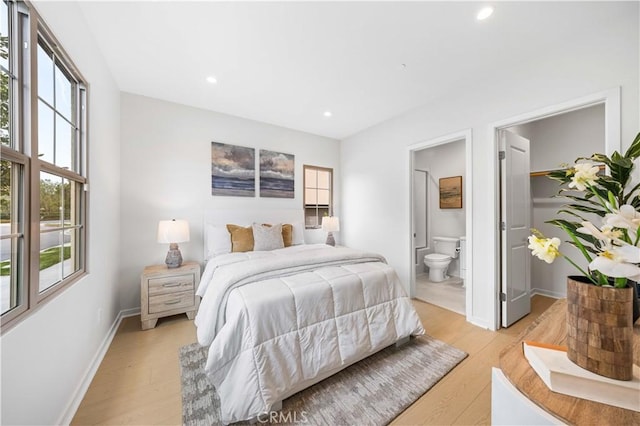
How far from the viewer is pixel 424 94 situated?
2.89 m

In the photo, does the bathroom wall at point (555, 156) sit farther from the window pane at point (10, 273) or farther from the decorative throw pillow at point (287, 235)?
the window pane at point (10, 273)

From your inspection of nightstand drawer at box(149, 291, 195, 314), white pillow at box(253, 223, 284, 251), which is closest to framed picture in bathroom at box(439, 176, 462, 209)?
white pillow at box(253, 223, 284, 251)

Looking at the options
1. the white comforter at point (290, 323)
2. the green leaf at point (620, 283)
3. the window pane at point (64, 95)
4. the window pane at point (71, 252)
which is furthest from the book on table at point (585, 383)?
the window pane at point (64, 95)

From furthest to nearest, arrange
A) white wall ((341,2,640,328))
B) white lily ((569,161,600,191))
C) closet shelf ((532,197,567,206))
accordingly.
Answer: closet shelf ((532,197,567,206)) → white wall ((341,2,640,328)) → white lily ((569,161,600,191))

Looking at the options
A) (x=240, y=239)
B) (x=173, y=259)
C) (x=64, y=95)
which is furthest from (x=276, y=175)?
(x=64, y=95)

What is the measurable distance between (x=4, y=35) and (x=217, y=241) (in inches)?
90.0

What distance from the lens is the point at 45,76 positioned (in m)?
1.40

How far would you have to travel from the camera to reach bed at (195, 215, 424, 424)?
145 centimetres

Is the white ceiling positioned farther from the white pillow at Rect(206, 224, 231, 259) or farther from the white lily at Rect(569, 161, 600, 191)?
the white pillow at Rect(206, 224, 231, 259)

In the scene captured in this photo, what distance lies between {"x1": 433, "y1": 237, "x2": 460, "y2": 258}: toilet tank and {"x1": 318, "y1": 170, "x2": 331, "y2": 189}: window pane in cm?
227

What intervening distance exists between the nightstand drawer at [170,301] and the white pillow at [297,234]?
4.79ft

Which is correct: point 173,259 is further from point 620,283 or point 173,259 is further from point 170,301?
point 620,283

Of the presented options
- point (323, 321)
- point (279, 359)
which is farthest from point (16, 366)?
point (323, 321)

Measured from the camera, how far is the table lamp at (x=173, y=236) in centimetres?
268
